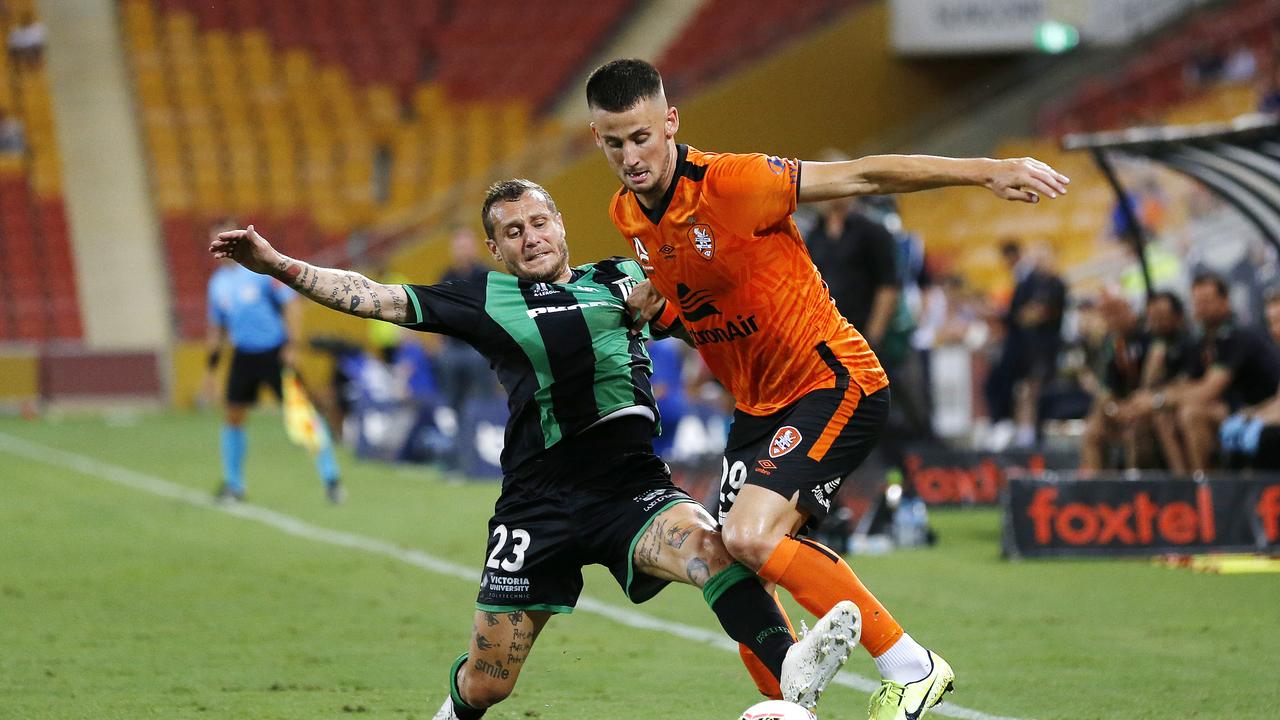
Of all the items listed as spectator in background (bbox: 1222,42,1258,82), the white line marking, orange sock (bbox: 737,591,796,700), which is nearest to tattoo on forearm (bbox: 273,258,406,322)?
orange sock (bbox: 737,591,796,700)

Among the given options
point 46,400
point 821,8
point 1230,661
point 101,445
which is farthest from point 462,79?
point 1230,661

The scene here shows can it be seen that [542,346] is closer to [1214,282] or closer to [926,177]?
[926,177]

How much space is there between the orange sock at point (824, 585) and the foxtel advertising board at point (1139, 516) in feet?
16.4

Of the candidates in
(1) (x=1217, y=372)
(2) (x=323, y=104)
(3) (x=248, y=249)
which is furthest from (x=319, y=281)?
(2) (x=323, y=104)

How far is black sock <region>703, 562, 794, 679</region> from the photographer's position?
4.96m

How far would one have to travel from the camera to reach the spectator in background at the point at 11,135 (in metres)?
28.8

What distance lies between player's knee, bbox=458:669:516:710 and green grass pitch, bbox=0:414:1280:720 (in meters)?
0.71

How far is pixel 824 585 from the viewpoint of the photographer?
16.9 ft

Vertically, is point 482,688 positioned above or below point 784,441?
below

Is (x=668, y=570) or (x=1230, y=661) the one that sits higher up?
(x=668, y=570)

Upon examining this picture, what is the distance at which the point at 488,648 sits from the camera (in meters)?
5.23

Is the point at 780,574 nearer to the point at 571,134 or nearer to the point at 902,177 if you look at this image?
the point at 902,177

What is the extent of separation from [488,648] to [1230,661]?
3.34 m

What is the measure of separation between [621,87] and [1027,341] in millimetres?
12491
